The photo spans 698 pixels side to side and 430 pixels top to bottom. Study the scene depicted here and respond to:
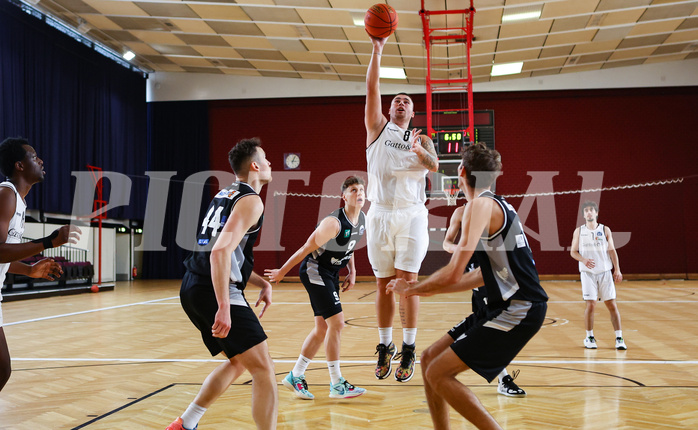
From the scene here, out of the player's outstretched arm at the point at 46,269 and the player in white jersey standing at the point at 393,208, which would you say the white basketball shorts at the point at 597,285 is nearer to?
the player in white jersey standing at the point at 393,208

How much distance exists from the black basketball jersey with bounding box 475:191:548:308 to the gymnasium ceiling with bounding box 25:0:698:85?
943 cm

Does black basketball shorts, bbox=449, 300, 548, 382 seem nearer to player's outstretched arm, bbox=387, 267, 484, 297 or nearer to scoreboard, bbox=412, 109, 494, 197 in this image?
player's outstretched arm, bbox=387, 267, 484, 297

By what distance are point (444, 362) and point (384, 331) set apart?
1.41 meters

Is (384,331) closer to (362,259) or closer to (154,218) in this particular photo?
(362,259)

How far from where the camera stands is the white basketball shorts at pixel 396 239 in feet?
13.9

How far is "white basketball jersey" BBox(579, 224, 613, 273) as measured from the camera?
639 cm

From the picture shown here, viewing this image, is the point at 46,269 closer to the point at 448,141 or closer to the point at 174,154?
the point at 448,141

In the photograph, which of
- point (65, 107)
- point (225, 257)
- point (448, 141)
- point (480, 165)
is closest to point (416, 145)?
point (480, 165)

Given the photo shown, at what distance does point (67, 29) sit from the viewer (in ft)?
46.1

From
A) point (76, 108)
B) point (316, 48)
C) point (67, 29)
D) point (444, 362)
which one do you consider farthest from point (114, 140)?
point (444, 362)

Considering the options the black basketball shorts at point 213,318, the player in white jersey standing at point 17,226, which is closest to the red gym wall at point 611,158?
the black basketball shorts at point 213,318

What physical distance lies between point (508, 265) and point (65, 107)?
13.6 metres

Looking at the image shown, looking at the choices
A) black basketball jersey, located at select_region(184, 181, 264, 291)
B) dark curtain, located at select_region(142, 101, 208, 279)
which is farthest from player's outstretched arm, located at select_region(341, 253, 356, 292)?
dark curtain, located at select_region(142, 101, 208, 279)

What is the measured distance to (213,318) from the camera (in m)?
2.88
